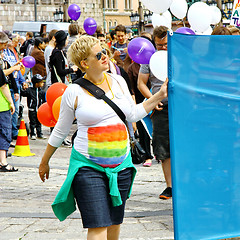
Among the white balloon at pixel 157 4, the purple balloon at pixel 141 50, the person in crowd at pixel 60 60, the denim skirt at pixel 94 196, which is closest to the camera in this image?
the denim skirt at pixel 94 196

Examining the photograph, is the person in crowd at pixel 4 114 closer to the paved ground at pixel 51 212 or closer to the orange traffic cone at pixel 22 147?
the paved ground at pixel 51 212

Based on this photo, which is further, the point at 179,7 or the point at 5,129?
the point at 5,129

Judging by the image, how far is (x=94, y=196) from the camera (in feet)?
12.9

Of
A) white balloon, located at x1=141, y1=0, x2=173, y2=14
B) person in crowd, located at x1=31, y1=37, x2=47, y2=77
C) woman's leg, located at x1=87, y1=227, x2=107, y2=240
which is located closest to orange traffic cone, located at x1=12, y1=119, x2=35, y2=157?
person in crowd, located at x1=31, y1=37, x2=47, y2=77

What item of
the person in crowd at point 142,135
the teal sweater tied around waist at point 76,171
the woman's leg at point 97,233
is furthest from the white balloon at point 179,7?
the woman's leg at point 97,233

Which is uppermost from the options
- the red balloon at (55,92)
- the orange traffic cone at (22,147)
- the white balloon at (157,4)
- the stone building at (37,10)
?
the stone building at (37,10)

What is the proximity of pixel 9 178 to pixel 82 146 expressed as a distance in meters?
4.19

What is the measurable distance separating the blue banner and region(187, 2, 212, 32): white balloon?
237cm

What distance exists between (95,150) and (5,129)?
465 cm

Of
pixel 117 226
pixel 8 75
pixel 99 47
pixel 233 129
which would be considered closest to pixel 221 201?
pixel 233 129

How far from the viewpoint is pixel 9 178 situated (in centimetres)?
799

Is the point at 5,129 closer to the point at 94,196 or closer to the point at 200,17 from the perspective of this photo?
the point at 200,17

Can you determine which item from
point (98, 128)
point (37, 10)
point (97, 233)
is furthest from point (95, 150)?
point (37, 10)

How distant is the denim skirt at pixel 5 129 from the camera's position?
8352mm
